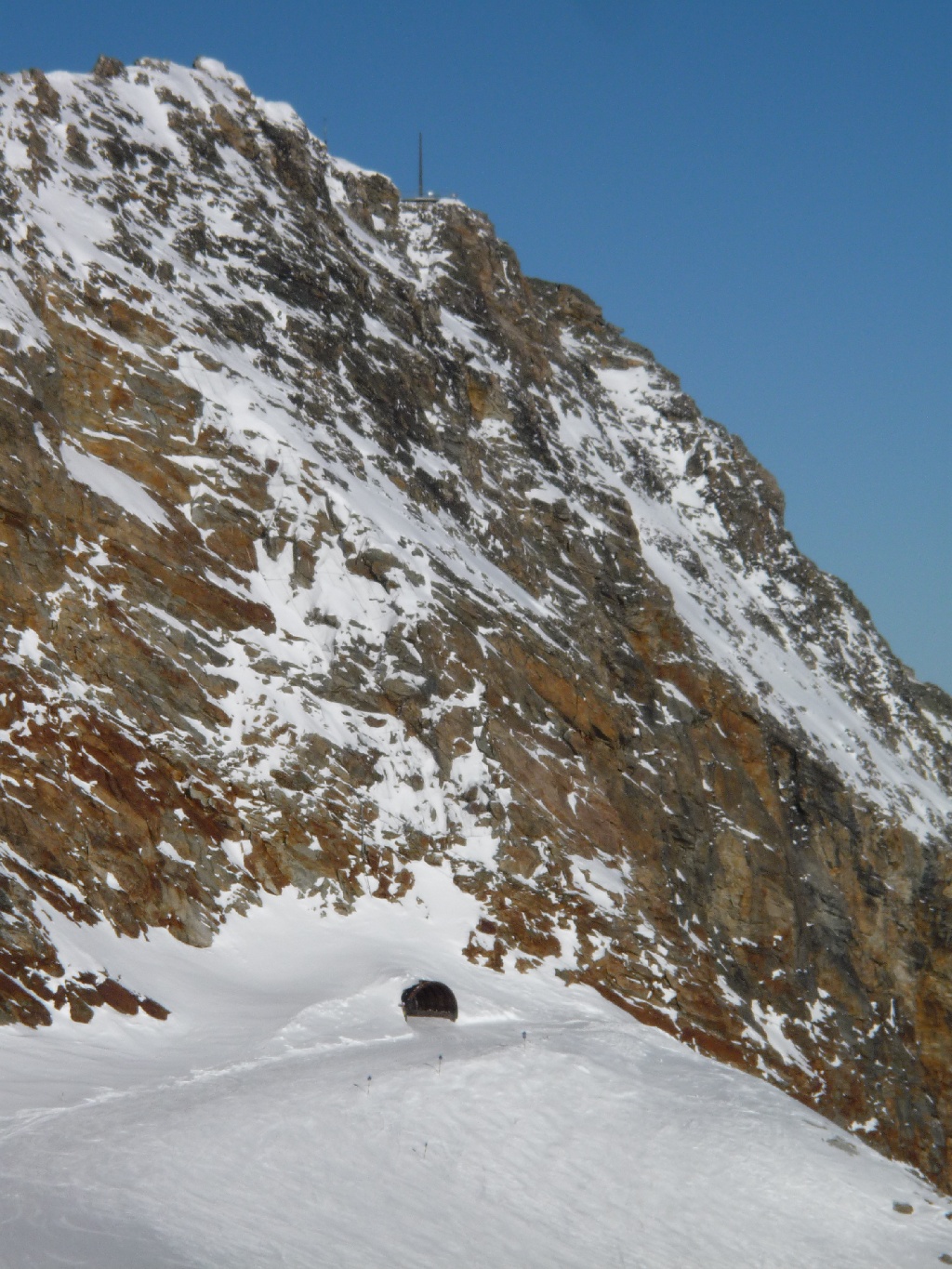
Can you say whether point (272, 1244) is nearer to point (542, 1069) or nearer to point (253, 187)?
point (542, 1069)

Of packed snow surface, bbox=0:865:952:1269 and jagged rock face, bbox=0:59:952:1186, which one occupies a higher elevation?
jagged rock face, bbox=0:59:952:1186

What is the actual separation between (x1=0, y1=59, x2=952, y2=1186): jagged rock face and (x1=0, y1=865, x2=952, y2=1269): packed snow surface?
1.54 m

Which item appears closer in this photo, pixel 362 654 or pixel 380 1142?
pixel 380 1142

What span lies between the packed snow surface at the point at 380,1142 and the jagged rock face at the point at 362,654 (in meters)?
1.54

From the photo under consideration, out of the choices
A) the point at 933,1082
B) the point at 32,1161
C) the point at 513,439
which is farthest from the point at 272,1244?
the point at 513,439

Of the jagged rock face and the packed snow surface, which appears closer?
the packed snow surface

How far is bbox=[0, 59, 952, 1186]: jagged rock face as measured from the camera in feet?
77.5

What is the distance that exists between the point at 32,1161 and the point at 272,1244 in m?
2.61

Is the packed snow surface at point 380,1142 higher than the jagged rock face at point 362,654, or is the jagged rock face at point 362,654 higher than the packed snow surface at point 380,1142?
the jagged rock face at point 362,654

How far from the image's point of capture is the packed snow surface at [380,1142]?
13516mm

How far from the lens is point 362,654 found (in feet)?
93.3

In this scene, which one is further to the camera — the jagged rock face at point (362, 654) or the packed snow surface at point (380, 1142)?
the jagged rock face at point (362, 654)

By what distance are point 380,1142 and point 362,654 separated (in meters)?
13.1

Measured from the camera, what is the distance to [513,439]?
43312 millimetres
